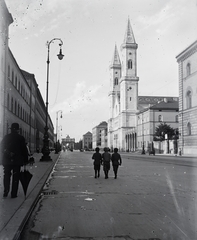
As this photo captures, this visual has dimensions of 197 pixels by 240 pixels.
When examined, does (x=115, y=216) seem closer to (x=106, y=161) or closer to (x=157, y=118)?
(x=106, y=161)

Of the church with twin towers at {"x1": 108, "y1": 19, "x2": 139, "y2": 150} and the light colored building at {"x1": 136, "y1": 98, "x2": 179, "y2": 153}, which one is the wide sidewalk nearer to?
the light colored building at {"x1": 136, "y1": 98, "x2": 179, "y2": 153}

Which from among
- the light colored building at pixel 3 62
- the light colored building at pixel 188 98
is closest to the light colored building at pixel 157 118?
the light colored building at pixel 188 98

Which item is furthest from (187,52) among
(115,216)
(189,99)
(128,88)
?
(128,88)

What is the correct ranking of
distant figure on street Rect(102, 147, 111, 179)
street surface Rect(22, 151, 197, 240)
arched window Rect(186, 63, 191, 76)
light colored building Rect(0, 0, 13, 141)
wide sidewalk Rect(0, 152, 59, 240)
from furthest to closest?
1. arched window Rect(186, 63, 191, 76)
2. light colored building Rect(0, 0, 13, 141)
3. distant figure on street Rect(102, 147, 111, 179)
4. street surface Rect(22, 151, 197, 240)
5. wide sidewalk Rect(0, 152, 59, 240)

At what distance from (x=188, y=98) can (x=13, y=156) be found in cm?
4690

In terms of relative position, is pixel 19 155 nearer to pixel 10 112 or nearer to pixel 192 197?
pixel 192 197

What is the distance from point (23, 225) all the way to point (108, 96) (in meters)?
144

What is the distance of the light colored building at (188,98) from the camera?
159ft

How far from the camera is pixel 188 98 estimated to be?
2030 inches

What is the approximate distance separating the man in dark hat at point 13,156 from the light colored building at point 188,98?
138 ft

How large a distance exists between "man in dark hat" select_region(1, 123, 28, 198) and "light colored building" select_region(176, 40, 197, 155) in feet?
138

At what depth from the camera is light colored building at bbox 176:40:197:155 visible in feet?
159

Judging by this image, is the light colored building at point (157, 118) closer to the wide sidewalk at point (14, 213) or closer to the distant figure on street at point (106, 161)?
the distant figure on street at point (106, 161)

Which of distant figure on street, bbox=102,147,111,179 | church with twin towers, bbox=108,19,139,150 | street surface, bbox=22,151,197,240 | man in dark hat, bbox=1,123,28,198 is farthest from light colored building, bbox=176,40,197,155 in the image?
church with twin towers, bbox=108,19,139,150
